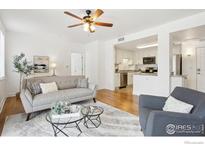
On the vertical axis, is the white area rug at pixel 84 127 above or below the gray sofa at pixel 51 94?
below

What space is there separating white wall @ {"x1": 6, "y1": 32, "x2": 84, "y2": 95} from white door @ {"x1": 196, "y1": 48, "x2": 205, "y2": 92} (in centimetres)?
527

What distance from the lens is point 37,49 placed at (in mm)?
5375

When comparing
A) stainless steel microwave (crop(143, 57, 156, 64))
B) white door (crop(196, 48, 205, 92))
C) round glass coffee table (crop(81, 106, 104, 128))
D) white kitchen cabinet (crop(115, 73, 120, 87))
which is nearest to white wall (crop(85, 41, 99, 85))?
white kitchen cabinet (crop(115, 73, 120, 87))

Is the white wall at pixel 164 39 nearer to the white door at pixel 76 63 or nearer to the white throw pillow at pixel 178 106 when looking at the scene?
the white throw pillow at pixel 178 106

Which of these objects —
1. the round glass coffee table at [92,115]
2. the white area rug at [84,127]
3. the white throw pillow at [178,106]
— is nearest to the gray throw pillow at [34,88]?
the white area rug at [84,127]

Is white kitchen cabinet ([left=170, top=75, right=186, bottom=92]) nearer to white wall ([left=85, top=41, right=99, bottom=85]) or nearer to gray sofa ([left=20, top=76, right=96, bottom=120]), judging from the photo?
gray sofa ([left=20, top=76, right=96, bottom=120])

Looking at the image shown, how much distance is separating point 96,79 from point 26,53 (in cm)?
315

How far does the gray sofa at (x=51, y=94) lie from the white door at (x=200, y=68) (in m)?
4.35

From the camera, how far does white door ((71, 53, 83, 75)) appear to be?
6.76 m

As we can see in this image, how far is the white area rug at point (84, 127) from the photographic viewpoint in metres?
2.13

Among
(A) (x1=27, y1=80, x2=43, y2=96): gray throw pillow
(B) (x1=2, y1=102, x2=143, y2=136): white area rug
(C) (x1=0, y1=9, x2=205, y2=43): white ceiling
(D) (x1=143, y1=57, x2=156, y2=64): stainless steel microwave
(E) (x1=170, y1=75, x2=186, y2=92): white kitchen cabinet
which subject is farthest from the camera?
(D) (x1=143, y1=57, x2=156, y2=64): stainless steel microwave

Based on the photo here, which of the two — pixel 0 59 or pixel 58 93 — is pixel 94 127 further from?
pixel 0 59
